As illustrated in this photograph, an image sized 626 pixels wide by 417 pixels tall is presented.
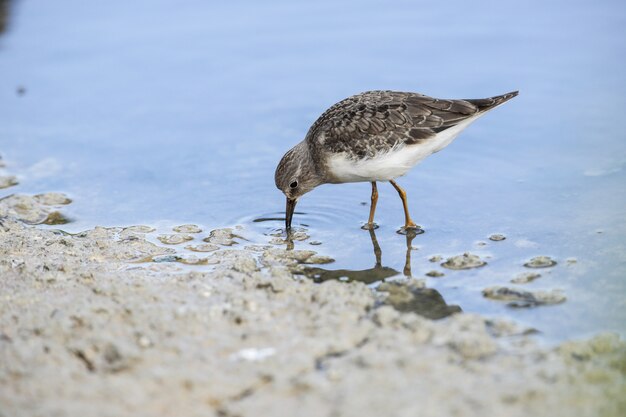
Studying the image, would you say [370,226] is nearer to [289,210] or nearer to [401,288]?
[289,210]

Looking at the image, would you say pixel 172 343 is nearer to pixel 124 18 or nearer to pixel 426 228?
pixel 426 228

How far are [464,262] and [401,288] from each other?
2.65 ft

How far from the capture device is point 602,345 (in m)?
5.44

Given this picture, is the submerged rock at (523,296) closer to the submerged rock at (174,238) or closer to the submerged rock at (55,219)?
the submerged rock at (174,238)

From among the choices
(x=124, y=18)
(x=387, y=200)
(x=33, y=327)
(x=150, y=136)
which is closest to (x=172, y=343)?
(x=33, y=327)

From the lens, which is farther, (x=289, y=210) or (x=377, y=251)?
(x=289, y=210)

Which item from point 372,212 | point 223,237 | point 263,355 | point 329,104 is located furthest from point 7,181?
point 263,355

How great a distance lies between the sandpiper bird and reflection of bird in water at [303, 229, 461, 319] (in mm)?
922

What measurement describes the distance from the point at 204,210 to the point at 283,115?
2438 millimetres

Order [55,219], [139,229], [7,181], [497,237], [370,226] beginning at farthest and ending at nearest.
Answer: [7,181] < [55,219] < [370,226] < [139,229] < [497,237]

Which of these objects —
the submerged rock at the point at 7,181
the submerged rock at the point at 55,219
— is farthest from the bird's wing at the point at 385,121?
the submerged rock at the point at 7,181

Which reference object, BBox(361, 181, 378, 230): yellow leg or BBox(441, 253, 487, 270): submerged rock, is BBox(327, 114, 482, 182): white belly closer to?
BBox(361, 181, 378, 230): yellow leg

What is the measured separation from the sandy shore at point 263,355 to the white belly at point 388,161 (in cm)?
162

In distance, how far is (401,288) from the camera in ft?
21.4
